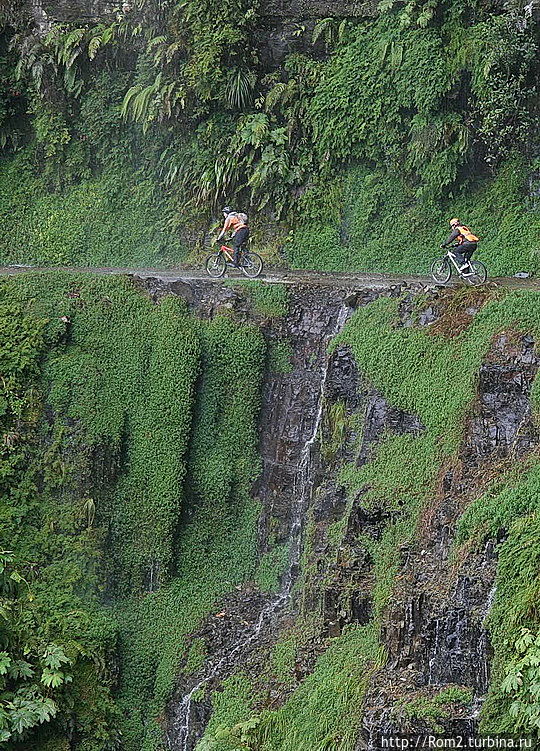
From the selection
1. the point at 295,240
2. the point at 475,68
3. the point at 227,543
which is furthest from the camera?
the point at 295,240

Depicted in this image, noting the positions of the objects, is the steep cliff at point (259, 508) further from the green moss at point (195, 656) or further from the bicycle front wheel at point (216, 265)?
the bicycle front wheel at point (216, 265)

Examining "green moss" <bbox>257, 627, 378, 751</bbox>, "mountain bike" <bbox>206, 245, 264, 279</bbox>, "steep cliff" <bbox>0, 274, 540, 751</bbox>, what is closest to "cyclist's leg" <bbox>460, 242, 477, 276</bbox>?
"steep cliff" <bbox>0, 274, 540, 751</bbox>

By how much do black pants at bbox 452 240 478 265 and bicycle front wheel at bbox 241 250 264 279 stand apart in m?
4.54

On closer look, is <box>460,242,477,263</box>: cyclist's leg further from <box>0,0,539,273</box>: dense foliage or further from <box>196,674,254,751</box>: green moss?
<box>196,674,254,751</box>: green moss

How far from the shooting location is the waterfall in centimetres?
1692

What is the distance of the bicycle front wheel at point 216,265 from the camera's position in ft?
68.1

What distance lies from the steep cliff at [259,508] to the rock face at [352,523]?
0.13 feet

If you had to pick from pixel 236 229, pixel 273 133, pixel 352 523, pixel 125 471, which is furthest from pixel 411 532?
pixel 273 133

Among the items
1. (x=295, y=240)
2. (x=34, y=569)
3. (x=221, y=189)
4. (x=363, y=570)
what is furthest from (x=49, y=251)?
(x=363, y=570)

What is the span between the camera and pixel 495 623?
13.0 m

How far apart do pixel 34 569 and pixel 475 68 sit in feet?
47.6

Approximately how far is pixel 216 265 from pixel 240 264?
1.96 feet

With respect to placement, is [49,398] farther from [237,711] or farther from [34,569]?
[237,711]

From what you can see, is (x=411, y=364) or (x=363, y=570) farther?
(x=411, y=364)
